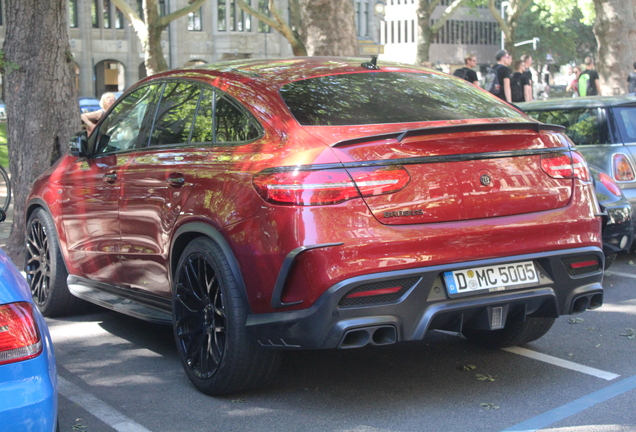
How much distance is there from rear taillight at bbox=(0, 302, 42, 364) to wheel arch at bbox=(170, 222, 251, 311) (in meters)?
1.44

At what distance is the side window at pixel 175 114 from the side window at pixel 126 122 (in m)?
0.16

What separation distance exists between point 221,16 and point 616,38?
45.3m

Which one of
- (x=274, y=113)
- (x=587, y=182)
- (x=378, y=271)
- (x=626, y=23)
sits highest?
(x=626, y=23)

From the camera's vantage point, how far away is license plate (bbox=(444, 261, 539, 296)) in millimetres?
4340

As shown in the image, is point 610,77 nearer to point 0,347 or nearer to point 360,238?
point 360,238

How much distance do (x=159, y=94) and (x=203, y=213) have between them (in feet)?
4.38

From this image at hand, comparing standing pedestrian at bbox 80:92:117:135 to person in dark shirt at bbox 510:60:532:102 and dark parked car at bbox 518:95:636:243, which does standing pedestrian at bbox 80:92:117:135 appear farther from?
person in dark shirt at bbox 510:60:532:102

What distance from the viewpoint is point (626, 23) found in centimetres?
2277

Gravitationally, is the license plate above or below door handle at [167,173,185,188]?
below

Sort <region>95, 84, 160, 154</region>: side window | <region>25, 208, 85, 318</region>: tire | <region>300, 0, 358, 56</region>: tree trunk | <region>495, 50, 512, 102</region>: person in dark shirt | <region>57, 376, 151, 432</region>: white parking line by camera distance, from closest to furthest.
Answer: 1. <region>57, 376, 151, 432</region>: white parking line
2. <region>95, 84, 160, 154</region>: side window
3. <region>25, 208, 85, 318</region>: tire
4. <region>300, 0, 358, 56</region>: tree trunk
5. <region>495, 50, 512, 102</region>: person in dark shirt

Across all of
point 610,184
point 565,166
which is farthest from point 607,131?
point 565,166

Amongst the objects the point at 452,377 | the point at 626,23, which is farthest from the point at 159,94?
the point at 626,23

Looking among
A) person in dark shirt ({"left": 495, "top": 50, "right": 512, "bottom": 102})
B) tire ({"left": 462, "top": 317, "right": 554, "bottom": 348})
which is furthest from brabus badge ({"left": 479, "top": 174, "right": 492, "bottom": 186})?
person in dark shirt ({"left": 495, "top": 50, "right": 512, "bottom": 102})

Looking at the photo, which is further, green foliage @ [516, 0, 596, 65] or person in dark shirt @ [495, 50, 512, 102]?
green foliage @ [516, 0, 596, 65]
